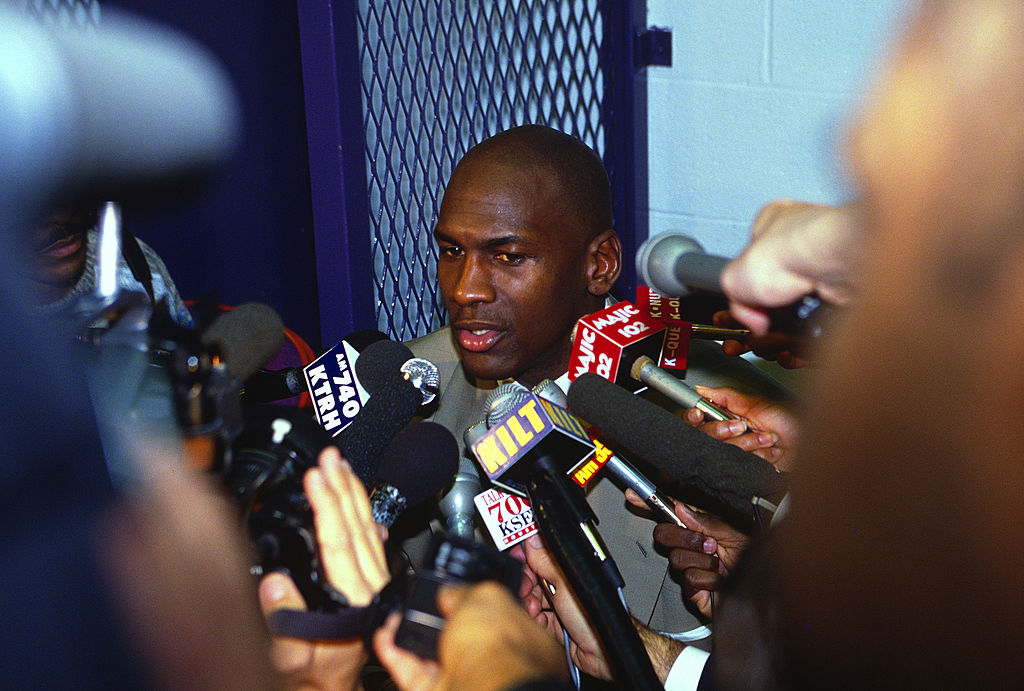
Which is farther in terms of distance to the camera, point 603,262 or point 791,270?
point 603,262

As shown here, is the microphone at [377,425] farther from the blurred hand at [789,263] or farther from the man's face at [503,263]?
the man's face at [503,263]

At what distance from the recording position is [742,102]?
2084 mm

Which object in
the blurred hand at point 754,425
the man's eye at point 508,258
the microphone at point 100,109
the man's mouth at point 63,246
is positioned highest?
the microphone at point 100,109

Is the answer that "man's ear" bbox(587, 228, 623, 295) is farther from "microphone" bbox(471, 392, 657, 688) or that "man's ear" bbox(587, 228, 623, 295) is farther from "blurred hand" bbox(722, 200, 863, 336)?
"blurred hand" bbox(722, 200, 863, 336)

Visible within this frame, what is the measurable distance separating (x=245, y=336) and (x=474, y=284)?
2.94ft

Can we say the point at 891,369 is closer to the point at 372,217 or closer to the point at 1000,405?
the point at 1000,405

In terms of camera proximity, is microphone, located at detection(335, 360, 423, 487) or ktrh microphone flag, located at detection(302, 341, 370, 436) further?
ktrh microphone flag, located at detection(302, 341, 370, 436)

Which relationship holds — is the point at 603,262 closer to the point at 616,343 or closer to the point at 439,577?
the point at 616,343

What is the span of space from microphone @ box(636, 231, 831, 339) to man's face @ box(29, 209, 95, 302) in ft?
1.39

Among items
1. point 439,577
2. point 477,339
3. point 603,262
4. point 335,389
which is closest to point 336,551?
point 439,577

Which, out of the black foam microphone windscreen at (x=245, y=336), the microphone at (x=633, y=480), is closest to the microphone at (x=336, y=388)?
the microphone at (x=633, y=480)

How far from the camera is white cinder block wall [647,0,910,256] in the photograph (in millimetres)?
1962

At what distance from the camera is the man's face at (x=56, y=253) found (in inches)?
17.5

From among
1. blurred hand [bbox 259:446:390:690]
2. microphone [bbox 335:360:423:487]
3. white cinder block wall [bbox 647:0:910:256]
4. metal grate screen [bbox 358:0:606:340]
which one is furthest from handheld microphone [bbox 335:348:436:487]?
white cinder block wall [bbox 647:0:910:256]
